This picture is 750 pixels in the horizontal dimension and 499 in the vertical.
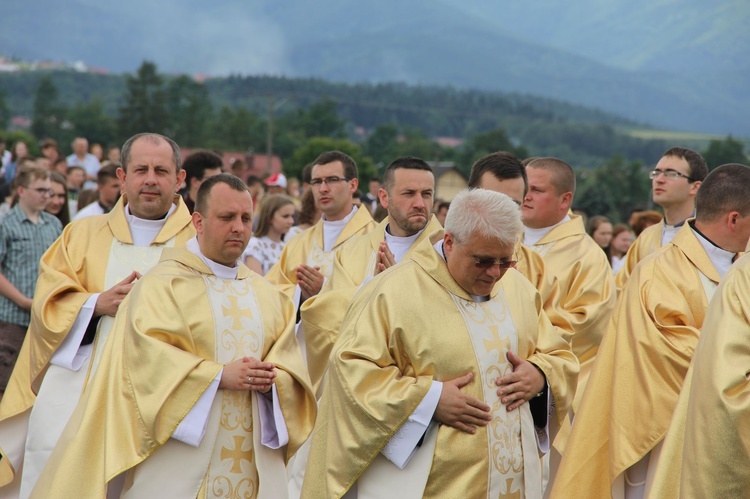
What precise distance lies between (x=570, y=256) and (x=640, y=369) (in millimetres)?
1885

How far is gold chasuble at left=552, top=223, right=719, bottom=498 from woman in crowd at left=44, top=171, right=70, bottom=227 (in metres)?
5.39

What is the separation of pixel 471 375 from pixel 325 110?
340 feet

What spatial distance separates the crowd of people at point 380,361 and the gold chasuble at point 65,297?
13 millimetres

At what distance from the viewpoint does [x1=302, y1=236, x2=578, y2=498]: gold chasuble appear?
466 centimetres

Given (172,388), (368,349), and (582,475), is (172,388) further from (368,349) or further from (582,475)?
(582,475)

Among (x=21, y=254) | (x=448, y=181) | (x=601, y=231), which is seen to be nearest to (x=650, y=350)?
(x=21, y=254)

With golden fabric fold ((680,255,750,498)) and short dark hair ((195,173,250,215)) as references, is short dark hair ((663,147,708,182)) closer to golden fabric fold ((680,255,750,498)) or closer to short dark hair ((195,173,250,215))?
golden fabric fold ((680,255,750,498))

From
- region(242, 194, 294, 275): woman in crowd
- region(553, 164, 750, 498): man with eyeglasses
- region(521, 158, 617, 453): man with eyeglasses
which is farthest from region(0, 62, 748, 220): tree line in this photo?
region(553, 164, 750, 498): man with eyeglasses

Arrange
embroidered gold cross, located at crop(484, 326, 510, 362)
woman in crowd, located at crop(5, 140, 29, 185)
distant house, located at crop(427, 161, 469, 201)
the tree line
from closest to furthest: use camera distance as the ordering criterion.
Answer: embroidered gold cross, located at crop(484, 326, 510, 362), woman in crowd, located at crop(5, 140, 29, 185), distant house, located at crop(427, 161, 469, 201), the tree line

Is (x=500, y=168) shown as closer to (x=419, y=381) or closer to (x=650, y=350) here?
(x=650, y=350)

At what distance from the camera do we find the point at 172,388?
16.5 feet

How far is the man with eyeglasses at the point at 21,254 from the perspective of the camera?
8047 millimetres

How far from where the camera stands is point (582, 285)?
24.3 ft

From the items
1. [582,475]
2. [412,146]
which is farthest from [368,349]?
[412,146]
